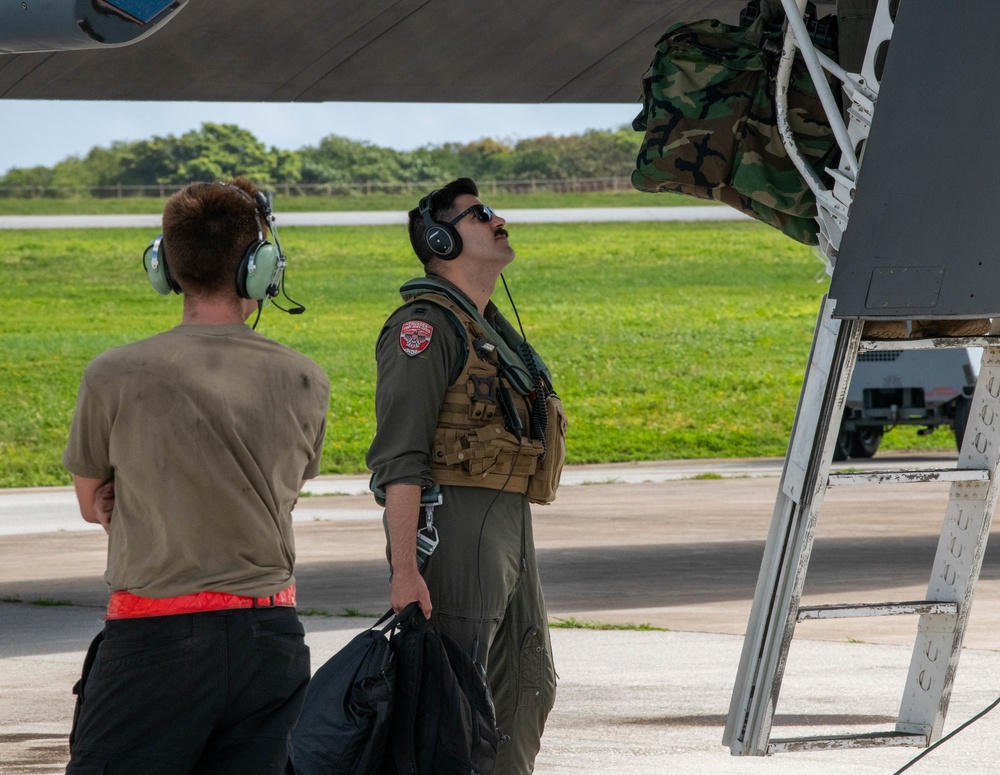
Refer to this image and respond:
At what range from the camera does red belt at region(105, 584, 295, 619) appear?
3539mm

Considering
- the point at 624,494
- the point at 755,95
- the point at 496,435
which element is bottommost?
the point at 624,494

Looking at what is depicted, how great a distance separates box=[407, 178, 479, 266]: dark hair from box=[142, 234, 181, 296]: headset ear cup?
1.03m

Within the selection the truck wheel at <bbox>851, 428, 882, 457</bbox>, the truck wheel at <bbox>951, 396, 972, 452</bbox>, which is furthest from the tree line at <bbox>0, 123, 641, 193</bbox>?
the truck wheel at <bbox>951, 396, 972, 452</bbox>

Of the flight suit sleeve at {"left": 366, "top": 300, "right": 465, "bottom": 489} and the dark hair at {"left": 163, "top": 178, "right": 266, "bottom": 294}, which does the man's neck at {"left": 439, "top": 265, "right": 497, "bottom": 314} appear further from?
the dark hair at {"left": 163, "top": 178, "right": 266, "bottom": 294}

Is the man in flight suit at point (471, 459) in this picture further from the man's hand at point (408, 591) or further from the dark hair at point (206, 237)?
the dark hair at point (206, 237)

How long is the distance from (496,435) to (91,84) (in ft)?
23.4

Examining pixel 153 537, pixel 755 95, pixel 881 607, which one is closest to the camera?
pixel 153 537

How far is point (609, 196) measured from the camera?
66750 mm

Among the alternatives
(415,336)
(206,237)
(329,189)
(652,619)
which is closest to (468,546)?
(415,336)

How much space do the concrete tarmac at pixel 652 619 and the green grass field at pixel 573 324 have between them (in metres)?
6.42

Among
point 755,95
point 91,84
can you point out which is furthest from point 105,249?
point 755,95

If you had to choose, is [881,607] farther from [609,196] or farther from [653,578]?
[609,196]

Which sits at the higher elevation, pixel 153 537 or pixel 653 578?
pixel 153 537

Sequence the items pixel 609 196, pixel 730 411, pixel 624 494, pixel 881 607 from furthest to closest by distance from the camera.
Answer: pixel 609 196
pixel 730 411
pixel 624 494
pixel 881 607
